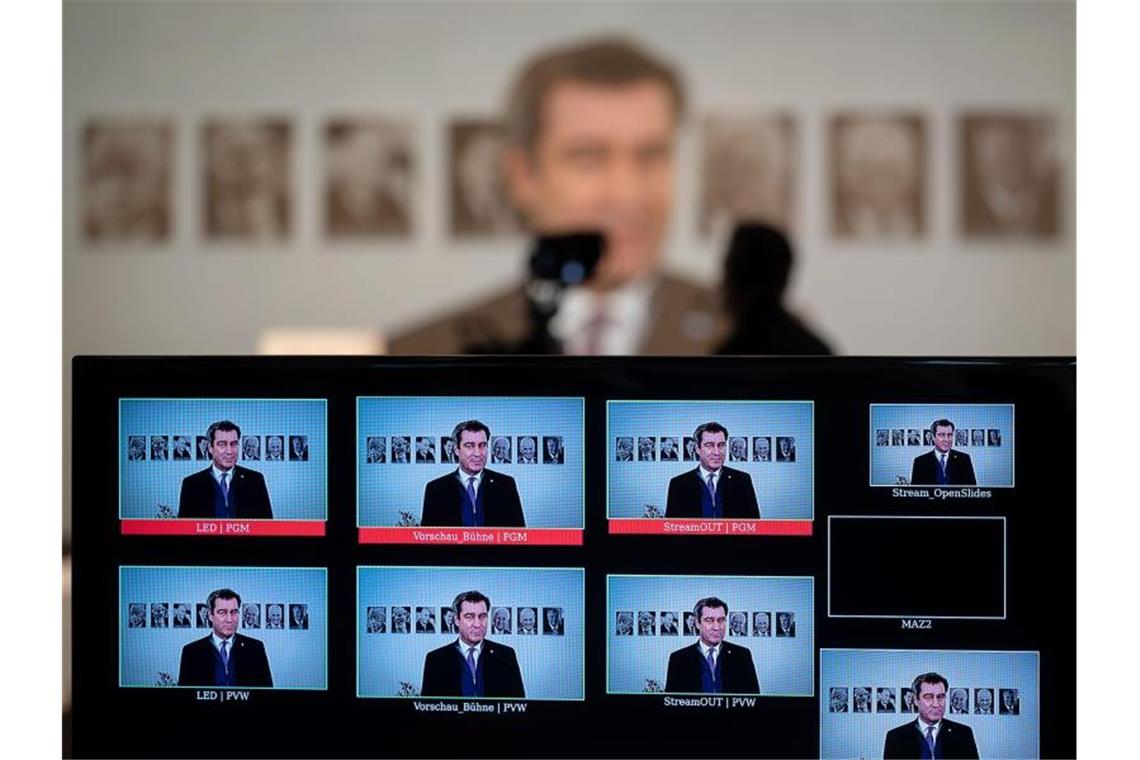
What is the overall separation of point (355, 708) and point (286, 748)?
9 cm

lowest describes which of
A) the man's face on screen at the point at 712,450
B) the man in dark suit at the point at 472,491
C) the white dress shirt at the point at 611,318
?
the man in dark suit at the point at 472,491

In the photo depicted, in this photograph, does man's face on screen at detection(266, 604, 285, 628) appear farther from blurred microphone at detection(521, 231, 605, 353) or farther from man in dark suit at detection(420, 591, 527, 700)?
blurred microphone at detection(521, 231, 605, 353)

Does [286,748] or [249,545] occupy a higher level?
[249,545]

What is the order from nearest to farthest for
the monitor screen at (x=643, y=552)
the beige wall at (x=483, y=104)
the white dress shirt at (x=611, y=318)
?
the monitor screen at (x=643, y=552), the beige wall at (x=483, y=104), the white dress shirt at (x=611, y=318)

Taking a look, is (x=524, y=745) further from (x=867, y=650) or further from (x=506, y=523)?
(x=867, y=650)

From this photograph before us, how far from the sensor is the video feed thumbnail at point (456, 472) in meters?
1.35

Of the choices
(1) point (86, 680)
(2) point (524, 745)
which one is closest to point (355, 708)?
(2) point (524, 745)

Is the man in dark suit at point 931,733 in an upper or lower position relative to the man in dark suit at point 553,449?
lower

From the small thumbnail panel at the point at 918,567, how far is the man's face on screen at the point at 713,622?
0.38 feet

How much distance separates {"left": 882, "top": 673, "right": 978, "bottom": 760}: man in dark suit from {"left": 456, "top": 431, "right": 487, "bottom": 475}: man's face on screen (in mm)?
520

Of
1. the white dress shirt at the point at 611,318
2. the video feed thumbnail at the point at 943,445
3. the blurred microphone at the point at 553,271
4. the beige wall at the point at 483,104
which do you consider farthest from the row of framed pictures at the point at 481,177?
the video feed thumbnail at the point at 943,445

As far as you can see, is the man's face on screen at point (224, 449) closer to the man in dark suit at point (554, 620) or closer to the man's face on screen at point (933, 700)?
the man in dark suit at point (554, 620)

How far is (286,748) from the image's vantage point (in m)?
1.37

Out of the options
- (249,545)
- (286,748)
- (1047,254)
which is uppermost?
(1047,254)
